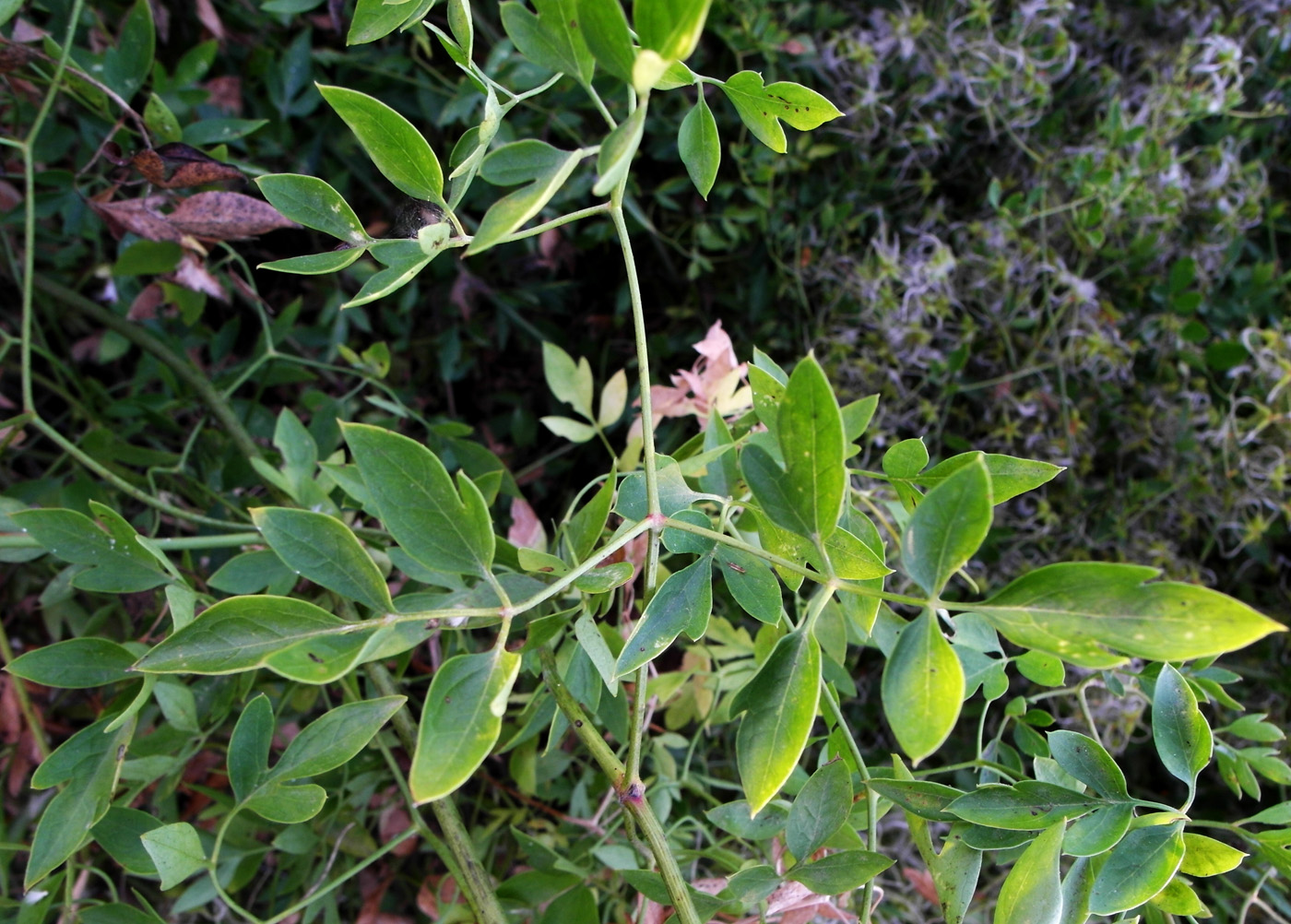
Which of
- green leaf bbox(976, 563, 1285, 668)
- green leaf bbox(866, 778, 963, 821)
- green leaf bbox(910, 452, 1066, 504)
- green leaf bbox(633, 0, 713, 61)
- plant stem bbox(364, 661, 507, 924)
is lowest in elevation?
plant stem bbox(364, 661, 507, 924)

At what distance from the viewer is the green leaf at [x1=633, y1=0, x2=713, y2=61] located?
260 mm

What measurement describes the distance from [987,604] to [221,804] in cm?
68

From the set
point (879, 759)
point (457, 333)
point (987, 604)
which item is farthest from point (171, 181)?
point (879, 759)

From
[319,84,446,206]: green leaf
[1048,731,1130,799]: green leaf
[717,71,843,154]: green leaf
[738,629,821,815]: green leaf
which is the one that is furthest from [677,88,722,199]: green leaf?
[1048,731,1130,799]: green leaf

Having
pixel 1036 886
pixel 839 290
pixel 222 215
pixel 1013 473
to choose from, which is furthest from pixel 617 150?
pixel 839 290

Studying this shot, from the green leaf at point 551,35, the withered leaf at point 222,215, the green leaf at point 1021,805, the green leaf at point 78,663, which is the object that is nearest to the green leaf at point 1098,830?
the green leaf at point 1021,805

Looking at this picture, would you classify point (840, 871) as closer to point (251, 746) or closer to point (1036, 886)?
point (1036, 886)

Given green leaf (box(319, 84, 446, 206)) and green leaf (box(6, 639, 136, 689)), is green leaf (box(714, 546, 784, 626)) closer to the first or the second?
green leaf (box(319, 84, 446, 206))

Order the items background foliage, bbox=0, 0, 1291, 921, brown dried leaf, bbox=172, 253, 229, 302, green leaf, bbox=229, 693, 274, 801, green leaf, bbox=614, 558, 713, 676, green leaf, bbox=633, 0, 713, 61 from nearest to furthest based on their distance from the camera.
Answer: green leaf, bbox=633, 0, 713, 61 → green leaf, bbox=614, 558, 713, 676 → green leaf, bbox=229, 693, 274, 801 → brown dried leaf, bbox=172, 253, 229, 302 → background foliage, bbox=0, 0, 1291, 921

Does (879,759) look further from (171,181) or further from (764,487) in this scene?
(171,181)

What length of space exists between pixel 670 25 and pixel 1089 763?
41cm

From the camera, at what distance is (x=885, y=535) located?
80 centimetres

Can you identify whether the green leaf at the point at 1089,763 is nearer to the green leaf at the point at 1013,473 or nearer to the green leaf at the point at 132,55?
the green leaf at the point at 1013,473

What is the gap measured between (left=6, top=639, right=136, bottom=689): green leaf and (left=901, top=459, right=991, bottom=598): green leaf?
1.48 ft
